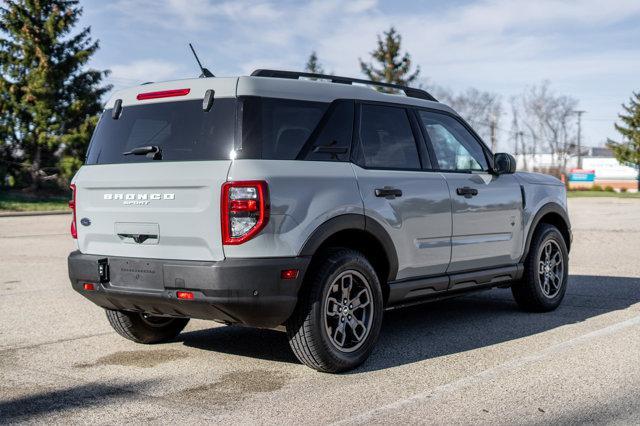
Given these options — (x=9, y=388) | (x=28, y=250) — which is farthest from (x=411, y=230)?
(x=28, y=250)

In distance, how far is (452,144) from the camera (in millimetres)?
6730

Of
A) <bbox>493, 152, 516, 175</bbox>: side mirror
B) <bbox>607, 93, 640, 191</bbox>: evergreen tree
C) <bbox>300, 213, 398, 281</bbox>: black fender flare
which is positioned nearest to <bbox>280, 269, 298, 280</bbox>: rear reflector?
<bbox>300, 213, 398, 281</bbox>: black fender flare

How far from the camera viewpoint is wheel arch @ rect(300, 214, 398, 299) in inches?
202

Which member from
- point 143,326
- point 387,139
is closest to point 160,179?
point 143,326

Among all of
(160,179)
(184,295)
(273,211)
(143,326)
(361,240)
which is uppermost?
(160,179)

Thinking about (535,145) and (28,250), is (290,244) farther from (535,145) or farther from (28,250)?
(535,145)

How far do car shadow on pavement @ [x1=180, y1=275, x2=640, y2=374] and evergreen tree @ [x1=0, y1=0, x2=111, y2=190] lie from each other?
35.5 meters

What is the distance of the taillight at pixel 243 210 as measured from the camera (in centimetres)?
482

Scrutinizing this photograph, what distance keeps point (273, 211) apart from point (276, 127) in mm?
624

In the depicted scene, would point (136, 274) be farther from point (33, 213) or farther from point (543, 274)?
point (33, 213)

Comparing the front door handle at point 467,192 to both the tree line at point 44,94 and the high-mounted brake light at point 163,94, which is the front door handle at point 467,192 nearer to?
the high-mounted brake light at point 163,94

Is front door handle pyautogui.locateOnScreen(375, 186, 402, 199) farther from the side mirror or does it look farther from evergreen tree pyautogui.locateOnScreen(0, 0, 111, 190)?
evergreen tree pyautogui.locateOnScreen(0, 0, 111, 190)

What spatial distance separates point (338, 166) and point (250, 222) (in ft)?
2.96

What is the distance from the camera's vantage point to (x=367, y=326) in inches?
219
